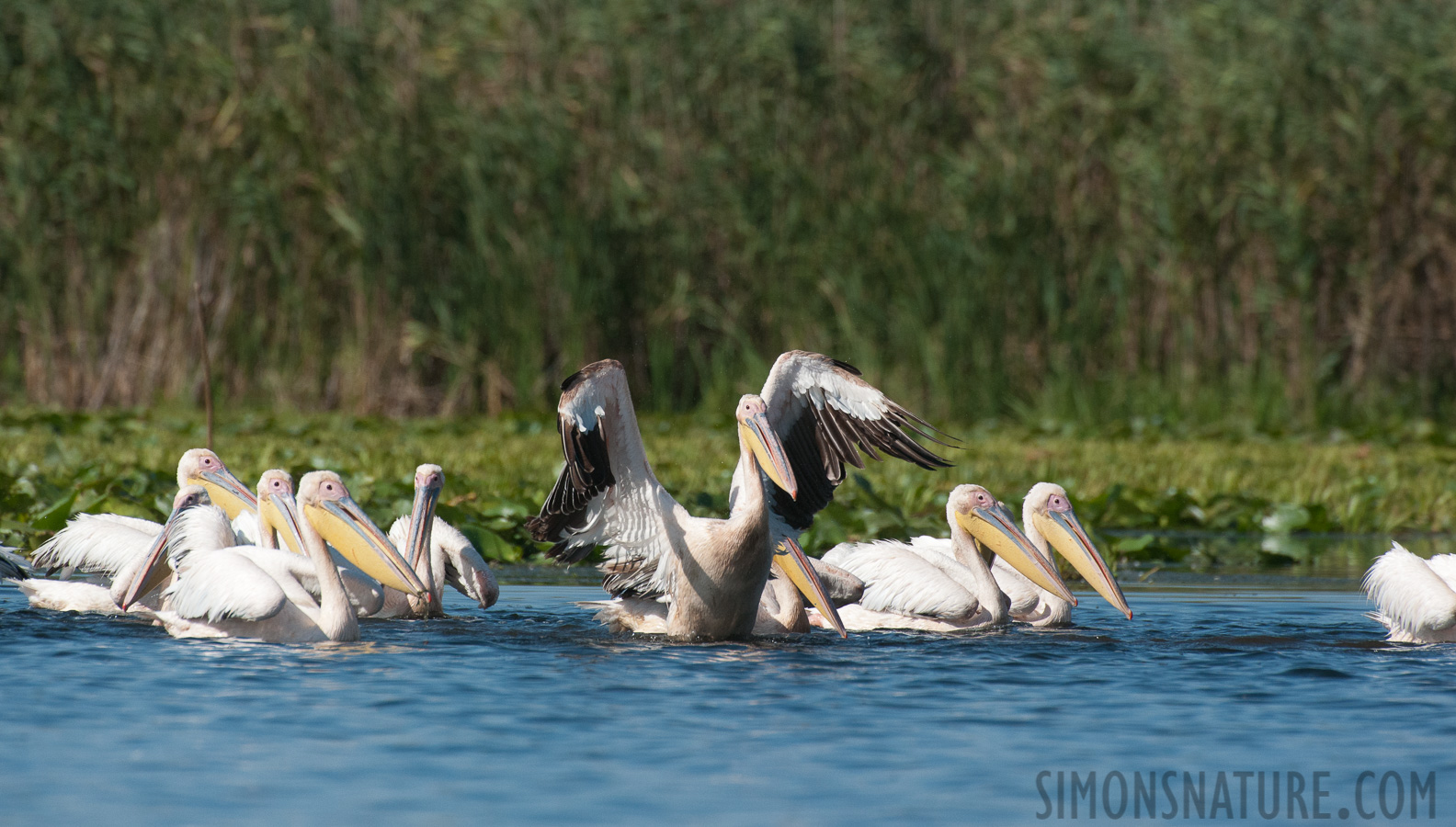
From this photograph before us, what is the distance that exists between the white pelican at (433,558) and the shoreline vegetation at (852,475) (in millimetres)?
1146

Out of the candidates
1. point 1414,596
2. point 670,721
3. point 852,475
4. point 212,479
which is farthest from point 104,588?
point 1414,596

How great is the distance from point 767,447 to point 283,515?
1646mm

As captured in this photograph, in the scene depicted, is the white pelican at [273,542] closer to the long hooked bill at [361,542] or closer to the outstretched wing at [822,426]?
the long hooked bill at [361,542]

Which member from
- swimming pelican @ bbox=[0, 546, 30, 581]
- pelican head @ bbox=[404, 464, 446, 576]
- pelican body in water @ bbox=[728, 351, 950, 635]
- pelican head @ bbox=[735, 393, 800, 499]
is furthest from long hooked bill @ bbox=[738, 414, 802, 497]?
swimming pelican @ bbox=[0, 546, 30, 581]

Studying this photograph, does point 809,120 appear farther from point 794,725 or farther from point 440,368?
point 794,725

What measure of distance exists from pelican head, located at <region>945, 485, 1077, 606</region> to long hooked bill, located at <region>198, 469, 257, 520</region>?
2436 millimetres

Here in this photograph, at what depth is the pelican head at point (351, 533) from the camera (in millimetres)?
5949

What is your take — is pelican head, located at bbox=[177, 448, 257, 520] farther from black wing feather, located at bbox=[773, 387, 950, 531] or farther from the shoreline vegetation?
black wing feather, located at bbox=[773, 387, 950, 531]

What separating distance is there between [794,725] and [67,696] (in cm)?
175

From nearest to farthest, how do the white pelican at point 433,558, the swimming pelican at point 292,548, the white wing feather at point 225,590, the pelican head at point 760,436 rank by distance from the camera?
the white wing feather at point 225,590, the pelican head at point 760,436, the swimming pelican at point 292,548, the white pelican at point 433,558

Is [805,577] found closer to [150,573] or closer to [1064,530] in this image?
[1064,530]

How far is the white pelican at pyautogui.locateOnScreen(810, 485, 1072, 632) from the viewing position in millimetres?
6438

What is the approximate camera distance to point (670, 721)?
4.46m

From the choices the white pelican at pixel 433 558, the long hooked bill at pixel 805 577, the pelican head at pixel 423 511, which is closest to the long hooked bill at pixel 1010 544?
the long hooked bill at pixel 805 577
